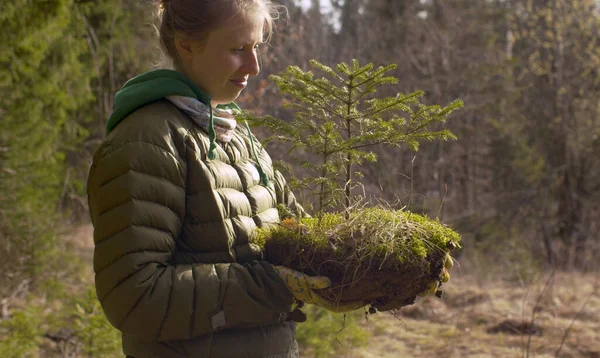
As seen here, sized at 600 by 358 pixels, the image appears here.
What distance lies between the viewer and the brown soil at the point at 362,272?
1698 mm

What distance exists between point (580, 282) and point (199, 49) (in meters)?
7.73

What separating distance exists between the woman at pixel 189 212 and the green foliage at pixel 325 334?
3172 millimetres

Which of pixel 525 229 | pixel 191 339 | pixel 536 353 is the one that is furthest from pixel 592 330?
pixel 525 229

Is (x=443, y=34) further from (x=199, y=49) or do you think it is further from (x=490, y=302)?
(x=199, y=49)

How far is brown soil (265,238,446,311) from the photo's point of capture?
5.57 ft

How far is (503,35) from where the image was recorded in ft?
54.6

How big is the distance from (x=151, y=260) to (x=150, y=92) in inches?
18.4

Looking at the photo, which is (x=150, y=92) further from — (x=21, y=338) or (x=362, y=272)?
(x=21, y=338)

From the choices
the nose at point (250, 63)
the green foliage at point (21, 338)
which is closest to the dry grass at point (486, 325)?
the green foliage at point (21, 338)

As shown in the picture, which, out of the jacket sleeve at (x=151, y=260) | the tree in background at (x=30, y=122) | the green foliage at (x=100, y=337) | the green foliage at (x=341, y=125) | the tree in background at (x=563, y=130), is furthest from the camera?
the tree in background at (x=563, y=130)

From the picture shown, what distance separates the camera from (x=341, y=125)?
2105 mm

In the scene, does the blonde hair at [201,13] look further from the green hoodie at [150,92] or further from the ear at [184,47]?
the green hoodie at [150,92]

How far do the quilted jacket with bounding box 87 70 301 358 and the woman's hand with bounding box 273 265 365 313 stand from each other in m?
0.03

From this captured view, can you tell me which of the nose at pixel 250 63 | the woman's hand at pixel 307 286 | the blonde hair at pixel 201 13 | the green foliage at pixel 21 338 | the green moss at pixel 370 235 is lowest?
the green foliage at pixel 21 338
